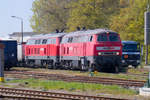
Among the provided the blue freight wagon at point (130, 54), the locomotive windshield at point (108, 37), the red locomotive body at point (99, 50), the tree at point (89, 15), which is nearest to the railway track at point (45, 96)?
the red locomotive body at point (99, 50)

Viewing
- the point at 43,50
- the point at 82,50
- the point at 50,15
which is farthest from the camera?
the point at 50,15

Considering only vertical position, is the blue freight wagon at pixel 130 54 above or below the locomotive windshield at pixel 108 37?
below

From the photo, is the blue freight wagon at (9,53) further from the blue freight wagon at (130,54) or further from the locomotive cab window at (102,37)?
the blue freight wagon at (130,54)

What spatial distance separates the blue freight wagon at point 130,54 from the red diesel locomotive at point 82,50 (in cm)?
498

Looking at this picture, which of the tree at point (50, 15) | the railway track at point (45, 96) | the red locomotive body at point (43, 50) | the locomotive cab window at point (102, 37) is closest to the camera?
the railway track at point (45, 96)

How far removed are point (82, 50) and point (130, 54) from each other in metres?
6.86

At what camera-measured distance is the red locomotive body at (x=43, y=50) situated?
33094mm

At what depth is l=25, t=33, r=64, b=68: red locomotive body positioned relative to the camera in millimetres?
33094

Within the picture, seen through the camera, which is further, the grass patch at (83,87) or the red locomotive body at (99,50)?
the red locomotive body at (99,50)

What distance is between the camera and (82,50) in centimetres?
2791

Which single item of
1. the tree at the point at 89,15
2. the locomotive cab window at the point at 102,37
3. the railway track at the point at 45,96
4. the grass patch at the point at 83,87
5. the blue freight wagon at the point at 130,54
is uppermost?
the tree at the point at 89,15

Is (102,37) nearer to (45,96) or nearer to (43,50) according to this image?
(43,50)

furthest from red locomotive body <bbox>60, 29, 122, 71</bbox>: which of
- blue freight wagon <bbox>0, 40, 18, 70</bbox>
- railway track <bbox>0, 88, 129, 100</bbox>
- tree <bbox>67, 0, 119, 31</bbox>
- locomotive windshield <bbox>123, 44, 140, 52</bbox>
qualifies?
tree <bbox>67, 0, 119, 31</bbox>

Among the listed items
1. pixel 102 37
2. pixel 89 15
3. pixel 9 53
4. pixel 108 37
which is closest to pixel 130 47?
pixel 108 37
